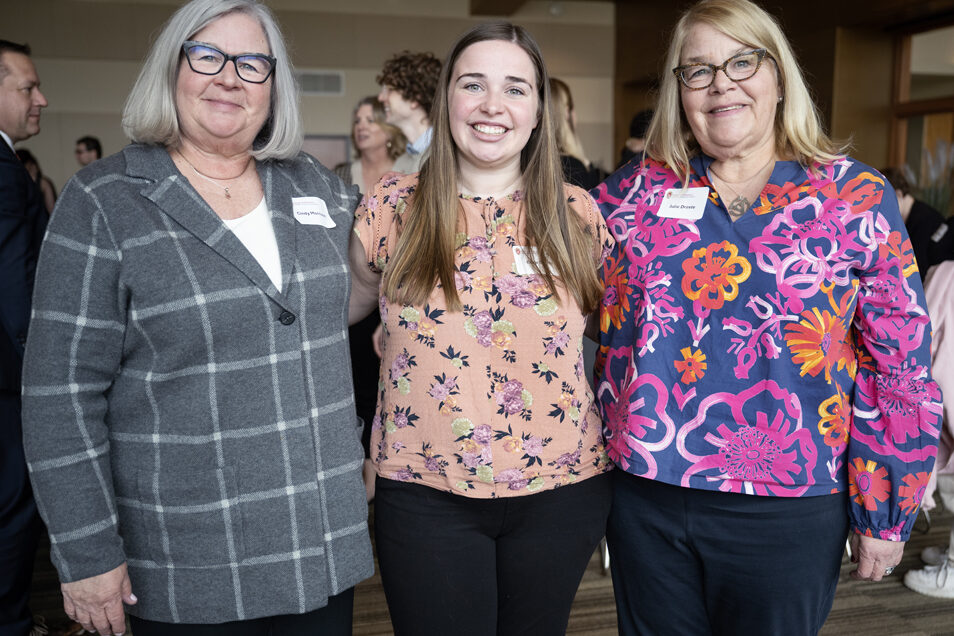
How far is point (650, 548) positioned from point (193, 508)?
3.23ft

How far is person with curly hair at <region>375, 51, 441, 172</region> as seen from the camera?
3.19 metres

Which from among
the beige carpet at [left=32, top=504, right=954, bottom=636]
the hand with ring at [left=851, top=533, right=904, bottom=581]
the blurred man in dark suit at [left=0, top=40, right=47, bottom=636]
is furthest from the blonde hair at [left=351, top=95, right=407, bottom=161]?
the hand with ring at [left=851, top=533, right=904, bottom=581]

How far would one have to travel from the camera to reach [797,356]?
1514 millimetres

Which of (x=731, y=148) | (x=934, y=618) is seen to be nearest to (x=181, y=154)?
(x=731, y=148)

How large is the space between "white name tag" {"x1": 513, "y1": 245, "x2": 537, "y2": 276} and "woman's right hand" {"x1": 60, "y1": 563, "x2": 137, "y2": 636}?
0.94 m

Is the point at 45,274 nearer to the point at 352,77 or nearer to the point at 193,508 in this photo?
the point at 193,508

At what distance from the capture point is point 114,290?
51.0 inches

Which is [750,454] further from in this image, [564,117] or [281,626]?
[564,117]

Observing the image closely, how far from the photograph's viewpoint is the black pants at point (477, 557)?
1.53 meters

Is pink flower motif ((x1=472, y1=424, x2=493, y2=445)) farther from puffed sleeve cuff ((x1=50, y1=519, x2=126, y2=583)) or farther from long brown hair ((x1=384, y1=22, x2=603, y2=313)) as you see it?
puffed sleeve cuff ((x1=50, y1=519, x2=126, y2=583))

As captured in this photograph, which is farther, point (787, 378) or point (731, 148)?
point (731, 148)

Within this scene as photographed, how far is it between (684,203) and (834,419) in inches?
22.0

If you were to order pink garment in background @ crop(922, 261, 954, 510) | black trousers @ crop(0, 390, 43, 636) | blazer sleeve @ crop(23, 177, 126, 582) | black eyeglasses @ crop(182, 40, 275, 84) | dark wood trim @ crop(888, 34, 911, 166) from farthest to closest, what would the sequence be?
dark wood trim @ crop(888, 34, 911, 166), pink garment in background @ crop(922, 261, 954, 510), black trousers @ crop(0, 390, 43, 636), black eyeglasses @ crop(182, 40, 275, 84), blazer sleeve @ crop(23, 177, 126, 582)

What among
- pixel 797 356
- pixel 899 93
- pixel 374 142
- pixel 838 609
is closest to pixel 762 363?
pixel 797 356
